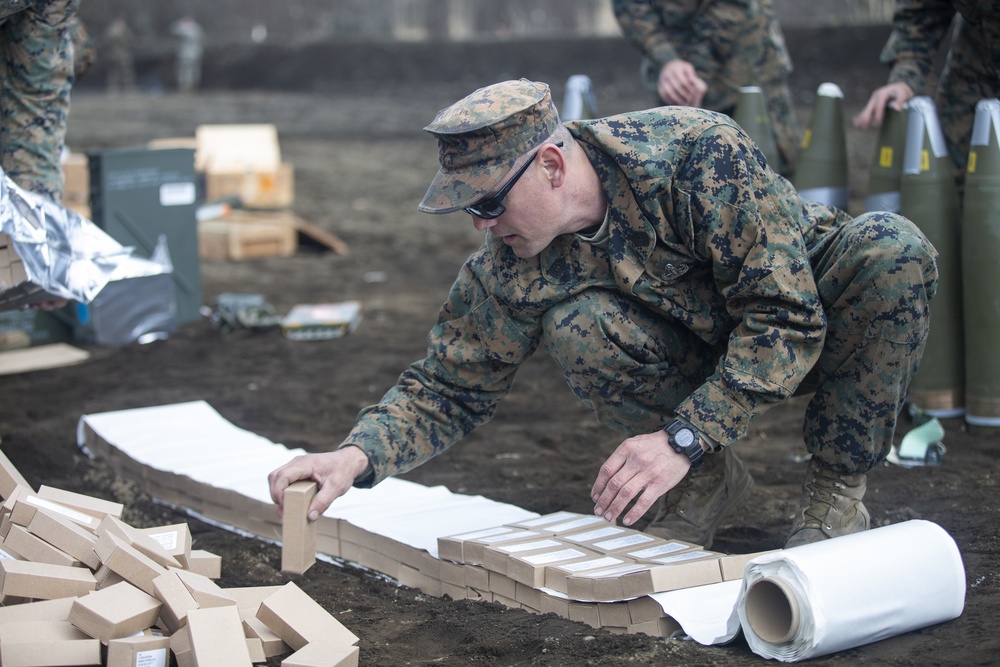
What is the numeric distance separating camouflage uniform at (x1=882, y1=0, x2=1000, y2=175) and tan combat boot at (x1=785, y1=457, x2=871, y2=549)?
76.4 inches

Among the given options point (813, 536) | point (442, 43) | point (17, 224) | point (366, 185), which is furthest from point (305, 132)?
point (813, 536)

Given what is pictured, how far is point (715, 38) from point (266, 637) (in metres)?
3.54

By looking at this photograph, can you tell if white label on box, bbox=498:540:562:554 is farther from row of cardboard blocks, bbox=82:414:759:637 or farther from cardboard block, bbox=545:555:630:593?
cardboard block, bbox=545:555:630:593

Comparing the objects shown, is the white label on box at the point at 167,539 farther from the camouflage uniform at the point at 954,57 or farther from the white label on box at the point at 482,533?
the camouflage uniform at the point at 954,57

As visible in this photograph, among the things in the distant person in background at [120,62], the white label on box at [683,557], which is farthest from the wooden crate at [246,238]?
the distant person in background at [120,62]

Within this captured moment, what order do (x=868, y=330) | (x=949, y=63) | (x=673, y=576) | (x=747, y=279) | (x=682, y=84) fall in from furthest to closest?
1. (x=682, y=84)
2. (x=949, y=63)
3. (x=868, y=330)
4. (x=747, y=279)
5. (x=673, y=576)

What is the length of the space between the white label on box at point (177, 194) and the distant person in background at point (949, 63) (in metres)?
3.61

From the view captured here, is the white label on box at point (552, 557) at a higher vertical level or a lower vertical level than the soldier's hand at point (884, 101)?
lower

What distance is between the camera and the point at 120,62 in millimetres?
28719

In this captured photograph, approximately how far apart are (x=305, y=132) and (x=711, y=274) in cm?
1473

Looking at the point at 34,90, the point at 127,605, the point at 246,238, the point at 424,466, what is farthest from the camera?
the point at 246,238

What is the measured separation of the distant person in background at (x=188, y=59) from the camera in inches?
1105

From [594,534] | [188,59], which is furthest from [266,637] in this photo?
[188,59]

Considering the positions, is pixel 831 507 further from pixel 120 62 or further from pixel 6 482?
pixel 120 62
